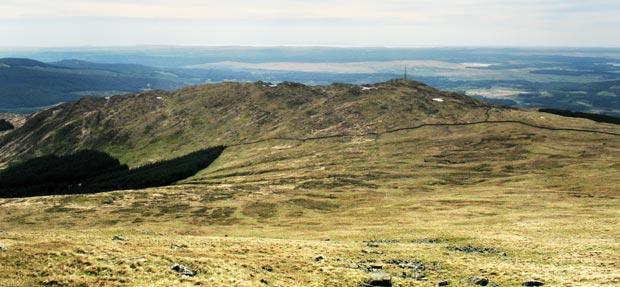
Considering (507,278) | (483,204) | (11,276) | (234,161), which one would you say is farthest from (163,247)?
(234,161)

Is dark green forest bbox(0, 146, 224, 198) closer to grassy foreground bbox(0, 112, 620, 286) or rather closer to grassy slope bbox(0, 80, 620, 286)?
grassy slope bbox(0, 80, 620, 286)

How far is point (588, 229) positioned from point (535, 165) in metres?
83.2

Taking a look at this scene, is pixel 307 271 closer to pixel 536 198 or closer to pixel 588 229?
pixel 588 229

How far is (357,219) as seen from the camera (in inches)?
3401

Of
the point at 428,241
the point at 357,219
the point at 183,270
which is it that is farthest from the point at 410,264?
the point at 357,219

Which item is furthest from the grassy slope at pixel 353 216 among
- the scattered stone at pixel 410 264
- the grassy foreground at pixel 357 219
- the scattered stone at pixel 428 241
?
the scattered stone at pixel 428 241

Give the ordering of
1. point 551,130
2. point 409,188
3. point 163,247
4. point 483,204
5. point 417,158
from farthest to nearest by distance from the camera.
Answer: point 551,130, point 417,158, point 409,188, point 483,204, point 163,247

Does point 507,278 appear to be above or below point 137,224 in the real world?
above

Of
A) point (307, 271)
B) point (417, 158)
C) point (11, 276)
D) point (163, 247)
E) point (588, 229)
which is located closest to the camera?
point (11, 276)

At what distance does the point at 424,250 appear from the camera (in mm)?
52125

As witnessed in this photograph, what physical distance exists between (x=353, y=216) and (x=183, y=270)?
184 ft

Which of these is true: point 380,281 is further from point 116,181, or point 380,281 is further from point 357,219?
point 116,181

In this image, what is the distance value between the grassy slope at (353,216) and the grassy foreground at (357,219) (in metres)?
0.30

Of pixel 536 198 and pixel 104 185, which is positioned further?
pixel 104 185
